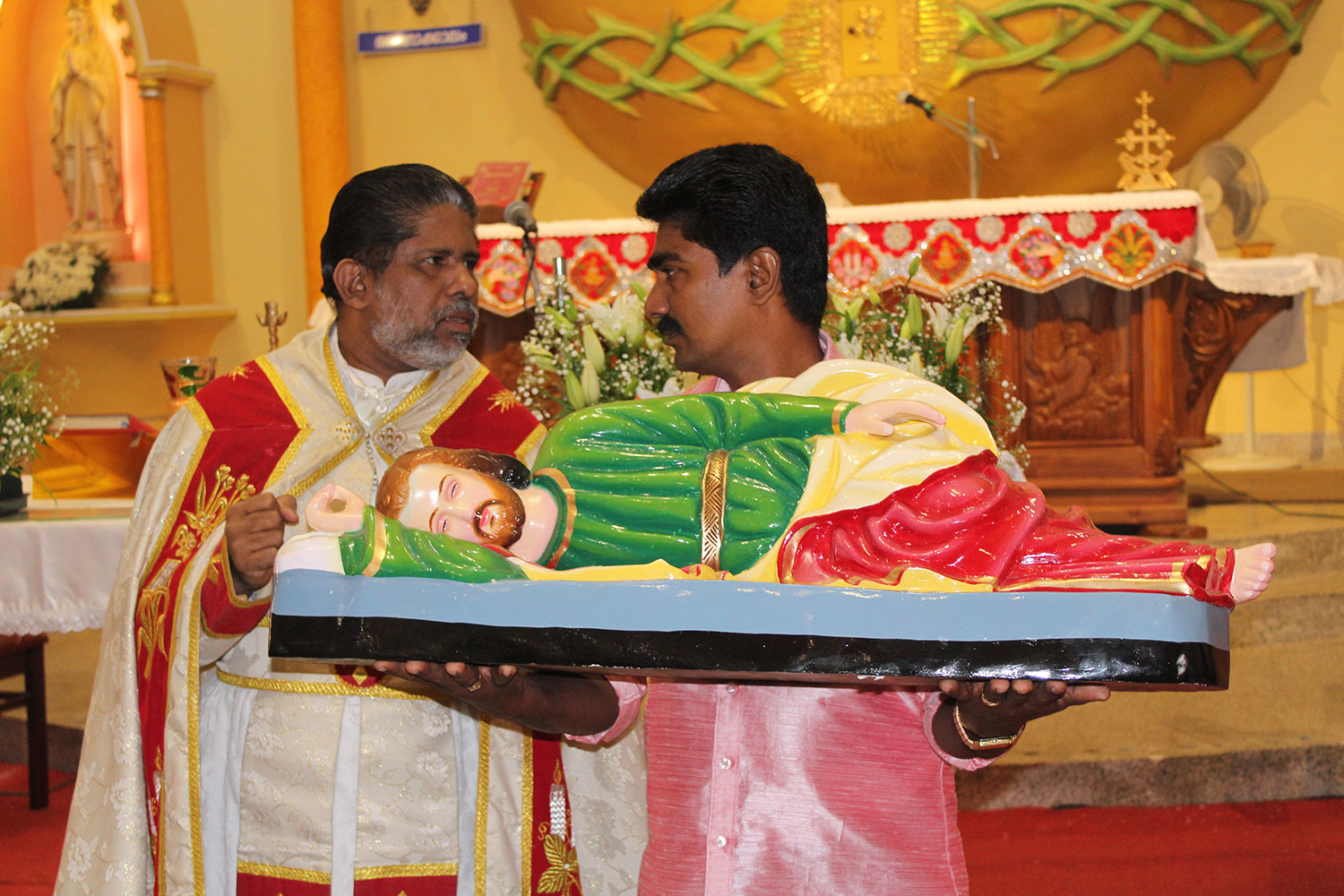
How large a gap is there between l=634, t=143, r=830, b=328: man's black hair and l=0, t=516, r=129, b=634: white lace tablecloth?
108 inches

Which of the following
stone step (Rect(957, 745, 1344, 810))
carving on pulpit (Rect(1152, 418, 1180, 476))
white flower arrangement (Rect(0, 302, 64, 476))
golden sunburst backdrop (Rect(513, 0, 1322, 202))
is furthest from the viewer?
golden sunburst backdrop (Rect(513, 0, 1322, 202))

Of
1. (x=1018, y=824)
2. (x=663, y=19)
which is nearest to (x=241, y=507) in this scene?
(x=1018, y=824)

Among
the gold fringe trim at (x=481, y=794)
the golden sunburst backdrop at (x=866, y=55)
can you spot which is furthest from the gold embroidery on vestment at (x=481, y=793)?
the golden sunburst backdrop at (x=866, y=55)

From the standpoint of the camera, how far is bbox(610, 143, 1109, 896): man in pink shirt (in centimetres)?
173

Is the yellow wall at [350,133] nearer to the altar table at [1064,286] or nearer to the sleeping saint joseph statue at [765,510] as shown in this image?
the altar table at [1064,286]

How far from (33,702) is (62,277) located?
18.4 feet

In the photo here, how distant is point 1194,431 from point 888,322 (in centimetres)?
375

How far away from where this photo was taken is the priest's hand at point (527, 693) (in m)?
1.55

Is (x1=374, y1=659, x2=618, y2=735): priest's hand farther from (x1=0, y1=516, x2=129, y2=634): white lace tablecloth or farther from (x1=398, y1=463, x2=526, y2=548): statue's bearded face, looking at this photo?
(x1=0, y1=516, x2=129, y2=634): white lace tablecloth

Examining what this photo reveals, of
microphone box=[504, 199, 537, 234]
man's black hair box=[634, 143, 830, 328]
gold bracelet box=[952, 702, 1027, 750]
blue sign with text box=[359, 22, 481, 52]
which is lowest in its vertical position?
gold bracelet box=[952, 702, 1027, 750]

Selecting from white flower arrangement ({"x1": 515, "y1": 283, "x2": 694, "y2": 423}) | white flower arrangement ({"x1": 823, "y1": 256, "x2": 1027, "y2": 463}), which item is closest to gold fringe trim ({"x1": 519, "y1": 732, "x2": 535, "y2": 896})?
white flower arrangement ({"x1": 515, "y1": 283, "x2": 694, "y2": 423})

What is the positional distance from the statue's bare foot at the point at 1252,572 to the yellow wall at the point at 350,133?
8.88 m

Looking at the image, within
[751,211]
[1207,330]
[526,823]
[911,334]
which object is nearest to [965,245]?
[1207,330]

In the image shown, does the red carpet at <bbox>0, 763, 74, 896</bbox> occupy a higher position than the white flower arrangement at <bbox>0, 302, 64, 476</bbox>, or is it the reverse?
the white flower arrangement at <bbox>0, 302, 64, 476</bbox>
